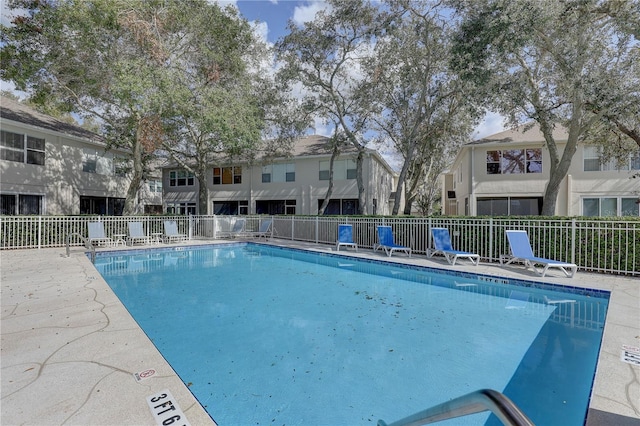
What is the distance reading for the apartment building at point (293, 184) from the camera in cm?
2045

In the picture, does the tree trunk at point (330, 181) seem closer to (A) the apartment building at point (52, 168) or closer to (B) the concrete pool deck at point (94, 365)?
(A) the apartment building at point (52, 168)

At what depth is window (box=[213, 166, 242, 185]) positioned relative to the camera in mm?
23781

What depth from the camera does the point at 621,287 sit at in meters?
6.74

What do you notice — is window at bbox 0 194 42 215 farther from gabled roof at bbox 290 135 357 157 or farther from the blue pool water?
gabled roof at bbox 290 135 357 157

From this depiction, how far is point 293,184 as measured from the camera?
21.8 meters

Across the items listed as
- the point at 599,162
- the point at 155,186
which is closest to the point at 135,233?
the point at 155,186

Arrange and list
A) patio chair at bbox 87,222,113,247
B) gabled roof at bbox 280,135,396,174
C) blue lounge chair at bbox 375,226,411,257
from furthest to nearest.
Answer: gabled roof at bbox 280,135,396,174
patio chair at bbox 87,222,113,247
blue lounge chair at bbox 375,226,411,257

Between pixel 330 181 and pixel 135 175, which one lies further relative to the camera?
pixel 330 181

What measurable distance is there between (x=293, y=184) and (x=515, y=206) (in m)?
13.6

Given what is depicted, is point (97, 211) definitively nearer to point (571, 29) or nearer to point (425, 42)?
point (425, 42)

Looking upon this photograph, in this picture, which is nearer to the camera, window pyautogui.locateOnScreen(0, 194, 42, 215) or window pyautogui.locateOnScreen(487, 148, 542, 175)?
window pyautogui.locateOnScreen(0, 194, 42, 215)

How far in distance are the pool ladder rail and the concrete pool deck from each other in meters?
1.72

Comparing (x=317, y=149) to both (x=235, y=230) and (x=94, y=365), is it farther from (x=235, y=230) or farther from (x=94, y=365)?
(x=94, y=365)

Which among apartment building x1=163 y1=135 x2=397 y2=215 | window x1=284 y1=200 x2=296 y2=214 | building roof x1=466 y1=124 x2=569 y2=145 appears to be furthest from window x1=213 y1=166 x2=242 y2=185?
building roof x1=466 y1=124 x2=569 y2=145
